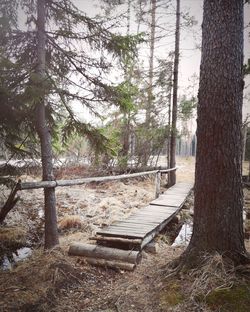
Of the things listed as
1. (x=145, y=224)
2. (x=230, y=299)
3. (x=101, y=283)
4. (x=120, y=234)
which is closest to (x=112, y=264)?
(x=101, y=283)

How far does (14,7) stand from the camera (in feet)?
19.7

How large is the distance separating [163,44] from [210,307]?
17158mm

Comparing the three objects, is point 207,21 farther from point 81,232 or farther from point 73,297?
point 81,232

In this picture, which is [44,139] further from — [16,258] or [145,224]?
[145,224]

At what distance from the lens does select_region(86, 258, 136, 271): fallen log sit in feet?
18.0

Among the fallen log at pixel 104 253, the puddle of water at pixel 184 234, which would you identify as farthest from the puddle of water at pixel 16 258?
the puddle of water at pixel 184 234

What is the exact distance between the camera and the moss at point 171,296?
12.9 feet

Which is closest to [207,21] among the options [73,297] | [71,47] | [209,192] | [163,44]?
[209,192]

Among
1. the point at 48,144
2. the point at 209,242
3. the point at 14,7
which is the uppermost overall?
the point at 14,7

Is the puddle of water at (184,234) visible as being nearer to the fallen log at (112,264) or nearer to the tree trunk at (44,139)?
the fallen log at (112,264)

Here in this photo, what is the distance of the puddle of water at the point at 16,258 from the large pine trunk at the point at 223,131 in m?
3.80

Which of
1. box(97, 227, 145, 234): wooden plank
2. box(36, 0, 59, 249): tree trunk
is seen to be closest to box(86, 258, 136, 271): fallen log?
box(97, 227, 145, 234): wooden plank


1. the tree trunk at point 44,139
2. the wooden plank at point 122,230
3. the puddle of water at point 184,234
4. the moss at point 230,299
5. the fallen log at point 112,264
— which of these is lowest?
the puddle of water at point 184,234

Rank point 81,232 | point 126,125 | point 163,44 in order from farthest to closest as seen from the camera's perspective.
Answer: point 163,44 → point 126,125 → point 81,232
